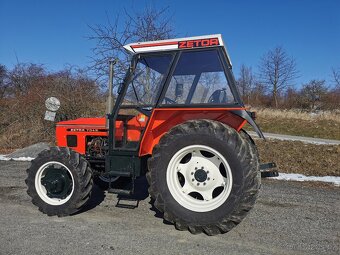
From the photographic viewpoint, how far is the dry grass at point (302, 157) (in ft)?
27.6

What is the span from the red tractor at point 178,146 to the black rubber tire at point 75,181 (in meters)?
0.01

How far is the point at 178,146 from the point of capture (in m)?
3.98

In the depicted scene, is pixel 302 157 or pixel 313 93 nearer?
pixel 302 157

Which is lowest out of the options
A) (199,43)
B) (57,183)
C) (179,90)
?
(57,183)

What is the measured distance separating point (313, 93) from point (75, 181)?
33170 millimetres

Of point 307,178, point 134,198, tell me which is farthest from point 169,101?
point 307,178

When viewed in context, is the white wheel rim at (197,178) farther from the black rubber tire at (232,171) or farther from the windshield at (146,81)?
the windshield at (146,81)

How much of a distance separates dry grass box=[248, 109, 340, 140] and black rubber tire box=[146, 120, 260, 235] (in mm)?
14735

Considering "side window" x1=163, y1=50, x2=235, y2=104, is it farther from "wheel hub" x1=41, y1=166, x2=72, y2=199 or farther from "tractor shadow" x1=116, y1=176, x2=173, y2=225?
"wheel hub" x1=41, y1=166, x2=72, y2=199

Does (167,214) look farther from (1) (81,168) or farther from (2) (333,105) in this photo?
(2) (333,105)

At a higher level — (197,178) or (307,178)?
(197,178)

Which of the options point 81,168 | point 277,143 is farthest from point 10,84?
point 81,168

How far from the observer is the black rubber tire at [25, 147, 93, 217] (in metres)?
4.45

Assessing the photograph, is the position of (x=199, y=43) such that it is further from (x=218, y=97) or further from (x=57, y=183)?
(x=57, y=183)
